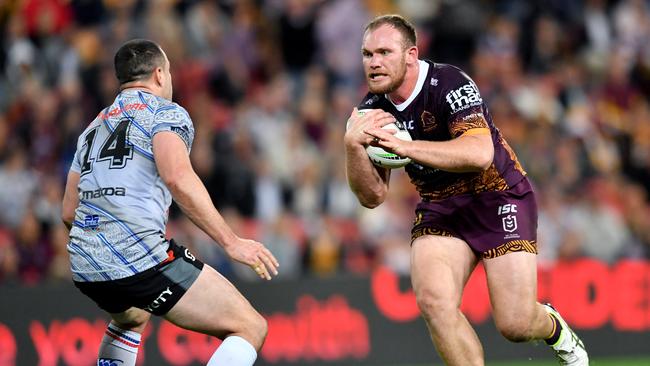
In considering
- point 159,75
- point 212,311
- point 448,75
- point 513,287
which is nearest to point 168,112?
point 159,75

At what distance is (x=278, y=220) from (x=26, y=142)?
3.07m

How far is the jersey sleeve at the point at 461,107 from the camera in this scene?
7.34m

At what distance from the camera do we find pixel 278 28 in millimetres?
15727

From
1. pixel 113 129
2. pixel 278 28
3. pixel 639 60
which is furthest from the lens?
pixel 639 60

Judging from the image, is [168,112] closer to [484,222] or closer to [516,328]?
[484,222]

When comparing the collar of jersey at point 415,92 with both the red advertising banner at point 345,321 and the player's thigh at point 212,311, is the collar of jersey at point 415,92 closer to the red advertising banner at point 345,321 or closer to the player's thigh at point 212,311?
the player's thigh at point 212,311

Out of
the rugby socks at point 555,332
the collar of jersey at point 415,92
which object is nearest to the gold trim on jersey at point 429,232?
the collar of jersey at point 415,92

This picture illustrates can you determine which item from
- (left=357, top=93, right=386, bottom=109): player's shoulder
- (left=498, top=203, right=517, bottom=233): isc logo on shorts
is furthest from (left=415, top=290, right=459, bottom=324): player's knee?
(left=357, top=93, right=386, bottom=109): player's shoulder

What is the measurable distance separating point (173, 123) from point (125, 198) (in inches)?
20.8

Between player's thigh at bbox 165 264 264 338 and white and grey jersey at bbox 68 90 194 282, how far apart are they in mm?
299

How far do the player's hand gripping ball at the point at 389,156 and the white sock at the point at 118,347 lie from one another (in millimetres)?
1930

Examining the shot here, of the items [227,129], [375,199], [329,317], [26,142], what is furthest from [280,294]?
[375,199]

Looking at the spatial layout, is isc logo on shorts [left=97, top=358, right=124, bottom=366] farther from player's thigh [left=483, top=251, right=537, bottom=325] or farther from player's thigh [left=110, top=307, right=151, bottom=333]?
player's thigh [left=483, top=251, right=537, bottom=325]

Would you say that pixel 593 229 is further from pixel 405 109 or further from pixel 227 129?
pixel 405 109
